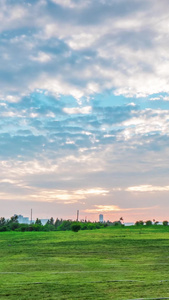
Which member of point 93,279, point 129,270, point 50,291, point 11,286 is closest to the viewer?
point 50,291

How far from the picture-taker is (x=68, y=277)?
11.4 meters

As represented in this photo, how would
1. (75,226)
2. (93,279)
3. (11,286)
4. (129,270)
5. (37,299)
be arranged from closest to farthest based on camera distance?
(37,299) → (11,286) → (93,279) → (129,270) → (75,226)

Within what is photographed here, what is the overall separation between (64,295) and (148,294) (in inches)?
87.2

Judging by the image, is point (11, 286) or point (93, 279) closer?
point (11, 286)

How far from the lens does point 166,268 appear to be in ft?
43.6

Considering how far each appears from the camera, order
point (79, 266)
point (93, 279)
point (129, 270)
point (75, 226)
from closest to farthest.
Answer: point (93, 279) < point (129, 270) < point (79, 266) < point (75, 226)

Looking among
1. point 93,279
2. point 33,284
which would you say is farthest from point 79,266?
point 33,284

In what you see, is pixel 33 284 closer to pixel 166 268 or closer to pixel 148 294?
pixel 148 294

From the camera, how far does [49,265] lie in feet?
47.5

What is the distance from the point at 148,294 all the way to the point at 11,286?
13.5 ft

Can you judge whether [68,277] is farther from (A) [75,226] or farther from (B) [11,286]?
(A) [75,226]

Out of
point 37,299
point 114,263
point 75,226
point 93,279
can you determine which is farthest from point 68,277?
point 75,226

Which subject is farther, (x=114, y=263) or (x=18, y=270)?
(x=114, y=263)

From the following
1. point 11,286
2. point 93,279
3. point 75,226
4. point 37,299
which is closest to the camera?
point 37,299
